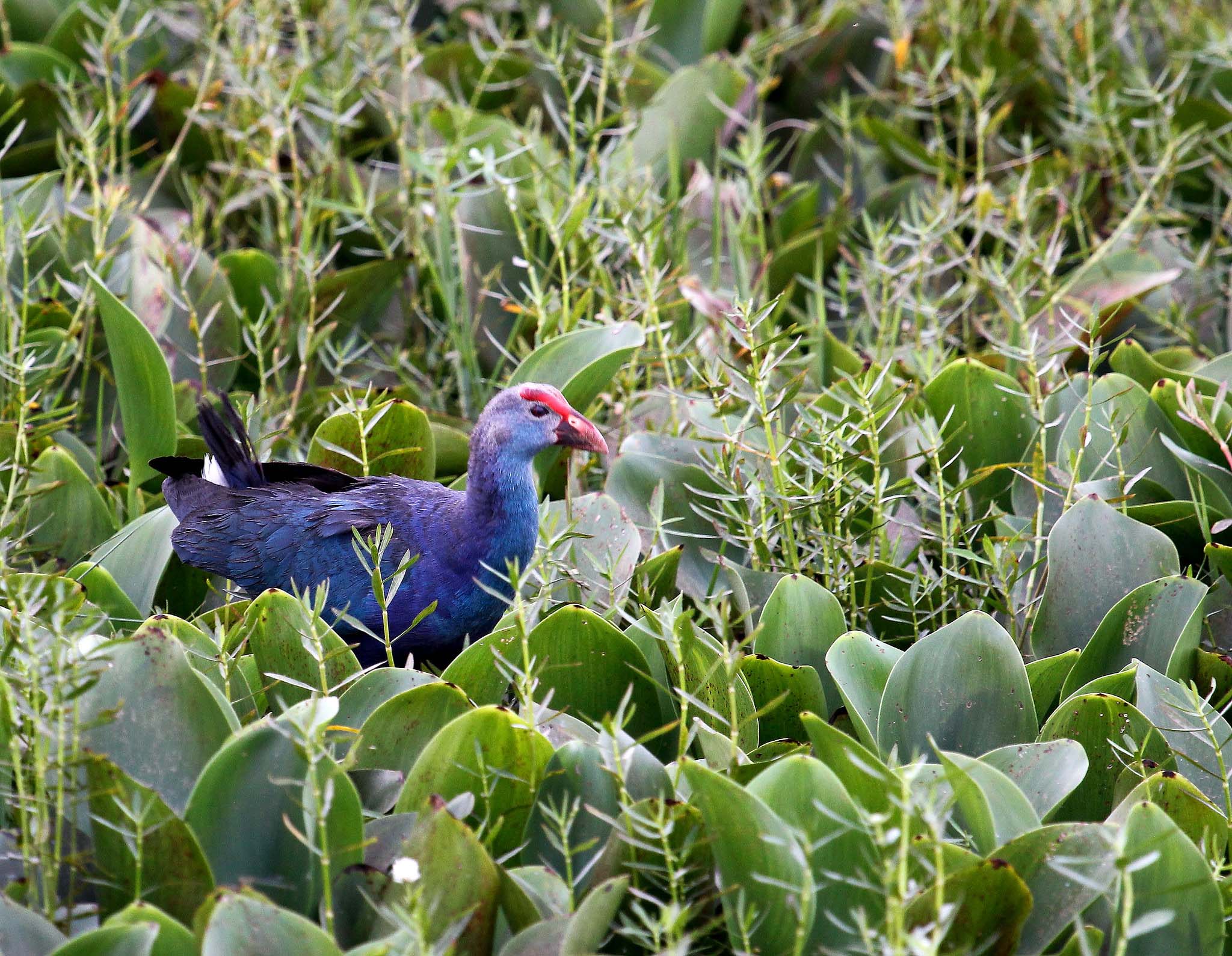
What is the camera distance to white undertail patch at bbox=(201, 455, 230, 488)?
9.32 feet

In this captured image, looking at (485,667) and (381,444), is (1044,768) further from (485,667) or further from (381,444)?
(381,444)

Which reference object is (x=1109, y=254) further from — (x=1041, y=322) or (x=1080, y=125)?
(x=1080, y=125)

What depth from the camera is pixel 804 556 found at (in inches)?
110

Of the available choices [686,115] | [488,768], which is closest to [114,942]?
[488,768]

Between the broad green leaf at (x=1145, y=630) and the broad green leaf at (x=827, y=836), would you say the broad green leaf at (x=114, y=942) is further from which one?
the broad green leaf at (x=1145, y=630)

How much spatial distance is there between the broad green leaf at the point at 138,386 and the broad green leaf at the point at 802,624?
1.36m

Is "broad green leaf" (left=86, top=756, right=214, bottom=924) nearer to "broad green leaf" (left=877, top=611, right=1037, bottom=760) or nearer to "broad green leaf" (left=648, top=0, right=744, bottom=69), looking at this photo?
"broad green leaf" (left=877, top=611, right=1037, bottom=760)

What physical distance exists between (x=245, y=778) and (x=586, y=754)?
0.46 m

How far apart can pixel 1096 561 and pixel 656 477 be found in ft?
3.00

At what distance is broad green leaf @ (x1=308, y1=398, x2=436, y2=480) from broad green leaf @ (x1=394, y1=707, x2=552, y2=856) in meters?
1.07

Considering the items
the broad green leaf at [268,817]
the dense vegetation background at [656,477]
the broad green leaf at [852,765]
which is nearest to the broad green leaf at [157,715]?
the dense vegetation background at [656,477]

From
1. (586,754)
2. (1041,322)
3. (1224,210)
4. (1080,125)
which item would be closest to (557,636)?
(586,754)

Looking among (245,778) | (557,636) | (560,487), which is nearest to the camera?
(245,778)

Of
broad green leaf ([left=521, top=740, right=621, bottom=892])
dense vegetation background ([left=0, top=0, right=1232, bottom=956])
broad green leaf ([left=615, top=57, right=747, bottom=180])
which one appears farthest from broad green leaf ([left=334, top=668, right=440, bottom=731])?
broad green leaf ([left=615, top=57, right=747, bottom=180])
